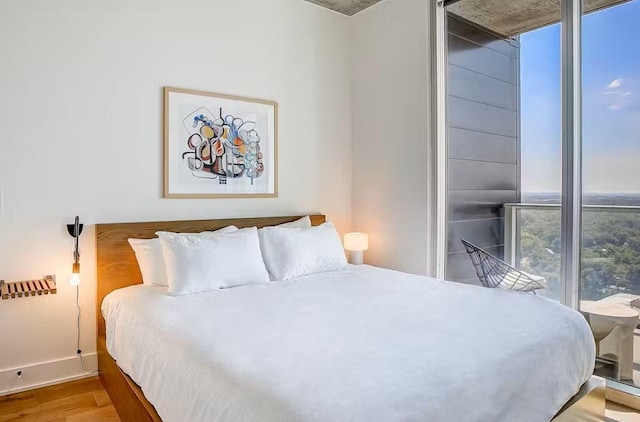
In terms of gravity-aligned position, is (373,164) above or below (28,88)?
below

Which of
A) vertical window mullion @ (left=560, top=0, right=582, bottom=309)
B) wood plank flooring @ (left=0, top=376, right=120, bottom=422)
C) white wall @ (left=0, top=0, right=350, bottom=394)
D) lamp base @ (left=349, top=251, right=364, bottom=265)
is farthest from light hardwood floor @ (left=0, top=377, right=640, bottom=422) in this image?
lamp base @ (left=349, top=251, right=364, bottom=265)

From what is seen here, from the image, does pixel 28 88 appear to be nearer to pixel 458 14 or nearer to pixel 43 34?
pixel 43 34

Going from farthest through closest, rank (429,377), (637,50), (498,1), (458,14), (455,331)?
(458,14) < (498,1) < (637,50) < (455,331) < (429,377)

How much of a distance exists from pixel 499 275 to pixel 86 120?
2.84m

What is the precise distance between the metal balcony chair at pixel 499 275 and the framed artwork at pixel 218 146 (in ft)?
5.65

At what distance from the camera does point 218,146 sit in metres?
3.26

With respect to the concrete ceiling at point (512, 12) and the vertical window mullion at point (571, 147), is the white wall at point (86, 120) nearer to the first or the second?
the concrete ceiling at point (512, 12)

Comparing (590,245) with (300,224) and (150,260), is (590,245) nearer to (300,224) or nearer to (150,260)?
(300,224)

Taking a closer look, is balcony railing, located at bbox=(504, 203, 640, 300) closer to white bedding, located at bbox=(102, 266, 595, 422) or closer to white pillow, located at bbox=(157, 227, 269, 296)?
white bedding, located at bbox=(102, 266, 595, 422)

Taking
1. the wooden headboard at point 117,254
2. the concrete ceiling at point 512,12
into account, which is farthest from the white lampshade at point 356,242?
the concrete ceiling at point 512,12

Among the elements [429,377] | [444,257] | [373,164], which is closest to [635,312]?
[444,257]

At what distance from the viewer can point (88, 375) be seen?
282cm

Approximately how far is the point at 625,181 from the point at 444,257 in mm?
1366

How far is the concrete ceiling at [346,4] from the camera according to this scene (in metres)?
3.80
